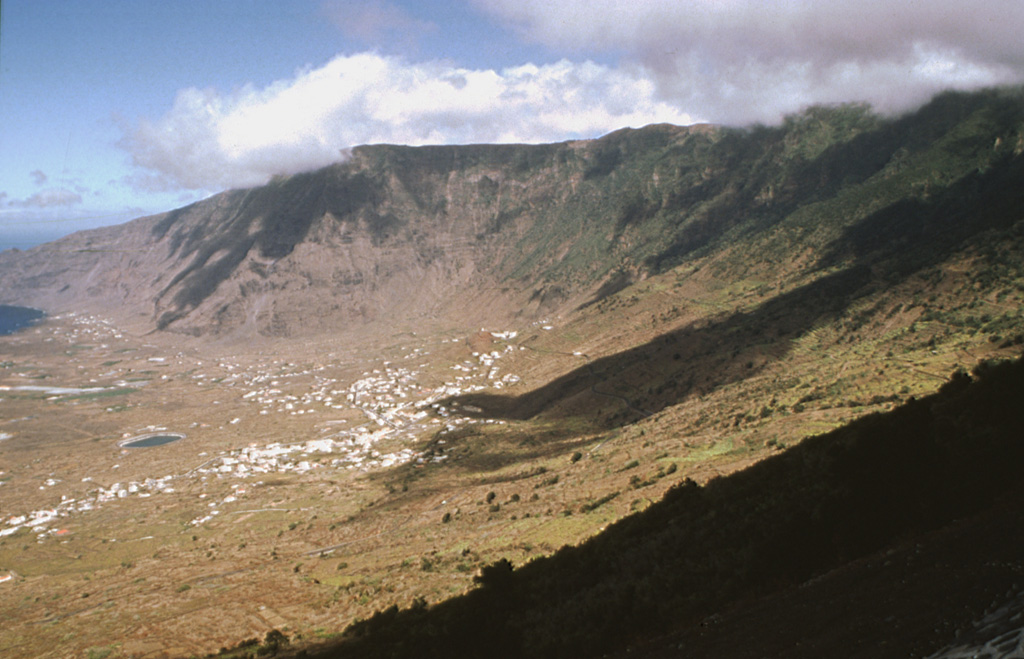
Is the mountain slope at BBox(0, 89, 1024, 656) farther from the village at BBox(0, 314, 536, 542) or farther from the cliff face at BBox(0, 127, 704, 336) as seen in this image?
the village at BBox(0, 314, 536, 542)

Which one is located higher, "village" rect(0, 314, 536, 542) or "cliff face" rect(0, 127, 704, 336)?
"cliff face" rect(0, 127, 704, 336)

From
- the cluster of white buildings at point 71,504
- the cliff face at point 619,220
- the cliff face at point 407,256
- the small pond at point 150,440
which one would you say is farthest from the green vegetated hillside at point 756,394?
the small pond at point 150,440

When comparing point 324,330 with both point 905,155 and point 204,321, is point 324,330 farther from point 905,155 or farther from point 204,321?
point 905,155

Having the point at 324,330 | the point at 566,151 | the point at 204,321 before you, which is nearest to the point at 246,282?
the point at 204,321

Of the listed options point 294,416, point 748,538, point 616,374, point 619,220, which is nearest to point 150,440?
point 294,416

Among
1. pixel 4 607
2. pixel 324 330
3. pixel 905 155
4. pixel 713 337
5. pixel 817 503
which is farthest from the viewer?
pixel 324 330

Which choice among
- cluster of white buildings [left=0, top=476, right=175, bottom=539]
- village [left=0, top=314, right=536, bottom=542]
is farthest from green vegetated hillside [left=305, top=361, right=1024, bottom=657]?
cluster of white buildings [left=0, top=476, right=175, bottom=539]

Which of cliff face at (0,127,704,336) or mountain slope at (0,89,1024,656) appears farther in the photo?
cliff face at (0,127,704,336)

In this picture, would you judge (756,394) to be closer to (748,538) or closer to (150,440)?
(748,538)
